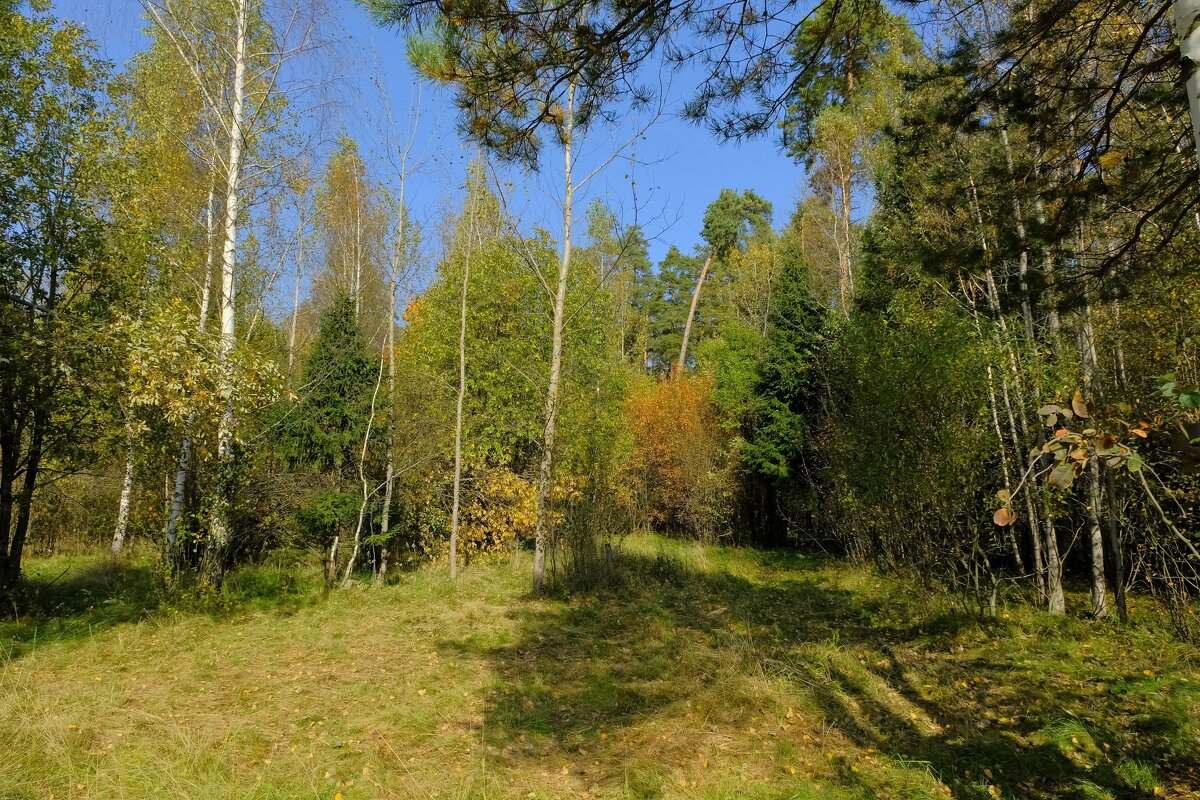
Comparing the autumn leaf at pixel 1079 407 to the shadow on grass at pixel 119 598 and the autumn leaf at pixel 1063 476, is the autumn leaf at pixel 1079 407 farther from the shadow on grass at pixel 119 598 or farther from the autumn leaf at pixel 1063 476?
the shadow on grass at pixel 119 598

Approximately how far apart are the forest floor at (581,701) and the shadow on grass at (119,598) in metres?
0.05

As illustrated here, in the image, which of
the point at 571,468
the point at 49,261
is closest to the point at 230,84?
the point at 49,261

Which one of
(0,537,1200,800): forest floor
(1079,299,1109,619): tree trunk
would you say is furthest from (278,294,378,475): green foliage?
(1079,299,1109,619): tree trunk

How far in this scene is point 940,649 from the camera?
6.31 m

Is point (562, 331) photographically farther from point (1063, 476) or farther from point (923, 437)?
point (1063, 476)

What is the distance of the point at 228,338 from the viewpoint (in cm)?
743

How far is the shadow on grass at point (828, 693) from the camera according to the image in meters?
3.96

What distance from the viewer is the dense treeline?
4137mm

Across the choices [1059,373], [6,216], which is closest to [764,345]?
[1059,373]

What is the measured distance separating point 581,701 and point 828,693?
202 cm

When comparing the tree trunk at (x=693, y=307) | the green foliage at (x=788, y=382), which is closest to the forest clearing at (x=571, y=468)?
the green foliage at (x=788, y=382)

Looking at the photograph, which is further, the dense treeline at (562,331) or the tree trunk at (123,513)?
the tree trunk at (123,513)

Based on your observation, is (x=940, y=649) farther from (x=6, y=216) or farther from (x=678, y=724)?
(x=6, y=216)

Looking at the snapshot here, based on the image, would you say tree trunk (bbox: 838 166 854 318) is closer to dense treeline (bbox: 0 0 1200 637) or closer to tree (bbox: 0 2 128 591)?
dense treeline (bbox: 0 0 1200 637)
